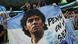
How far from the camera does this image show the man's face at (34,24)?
2611 millimetres

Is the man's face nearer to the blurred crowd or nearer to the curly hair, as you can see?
the curly hair

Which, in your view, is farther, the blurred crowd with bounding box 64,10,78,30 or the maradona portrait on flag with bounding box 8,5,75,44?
the blurred crowd with bounding box 64,10,78,30

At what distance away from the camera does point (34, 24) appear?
2.63m

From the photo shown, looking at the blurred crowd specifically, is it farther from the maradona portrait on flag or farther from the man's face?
the man's face

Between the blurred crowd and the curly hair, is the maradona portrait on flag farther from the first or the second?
the blurred crowd

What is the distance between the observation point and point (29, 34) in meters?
2.60

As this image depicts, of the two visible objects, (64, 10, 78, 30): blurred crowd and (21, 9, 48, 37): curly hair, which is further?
(64, 10, 78, 30): blurred crowd

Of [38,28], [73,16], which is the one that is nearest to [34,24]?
[38,28]

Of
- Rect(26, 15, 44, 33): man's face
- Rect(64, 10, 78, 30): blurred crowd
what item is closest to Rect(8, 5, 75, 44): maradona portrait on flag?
Rect(26, 15, 44, 33): man's face

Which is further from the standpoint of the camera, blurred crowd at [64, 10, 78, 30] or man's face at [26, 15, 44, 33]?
blurred crowd at [64, 10, 78, 30]

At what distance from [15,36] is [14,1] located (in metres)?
0.61

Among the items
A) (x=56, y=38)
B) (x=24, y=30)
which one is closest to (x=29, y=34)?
(x=24, y=30)

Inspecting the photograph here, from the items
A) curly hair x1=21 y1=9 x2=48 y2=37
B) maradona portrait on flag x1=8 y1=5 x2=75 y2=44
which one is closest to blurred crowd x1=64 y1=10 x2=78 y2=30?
maradona portrait on flag x1=8 y1=5 x2=75 y2=44

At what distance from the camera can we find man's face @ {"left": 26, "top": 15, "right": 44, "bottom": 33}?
2.61 metres
